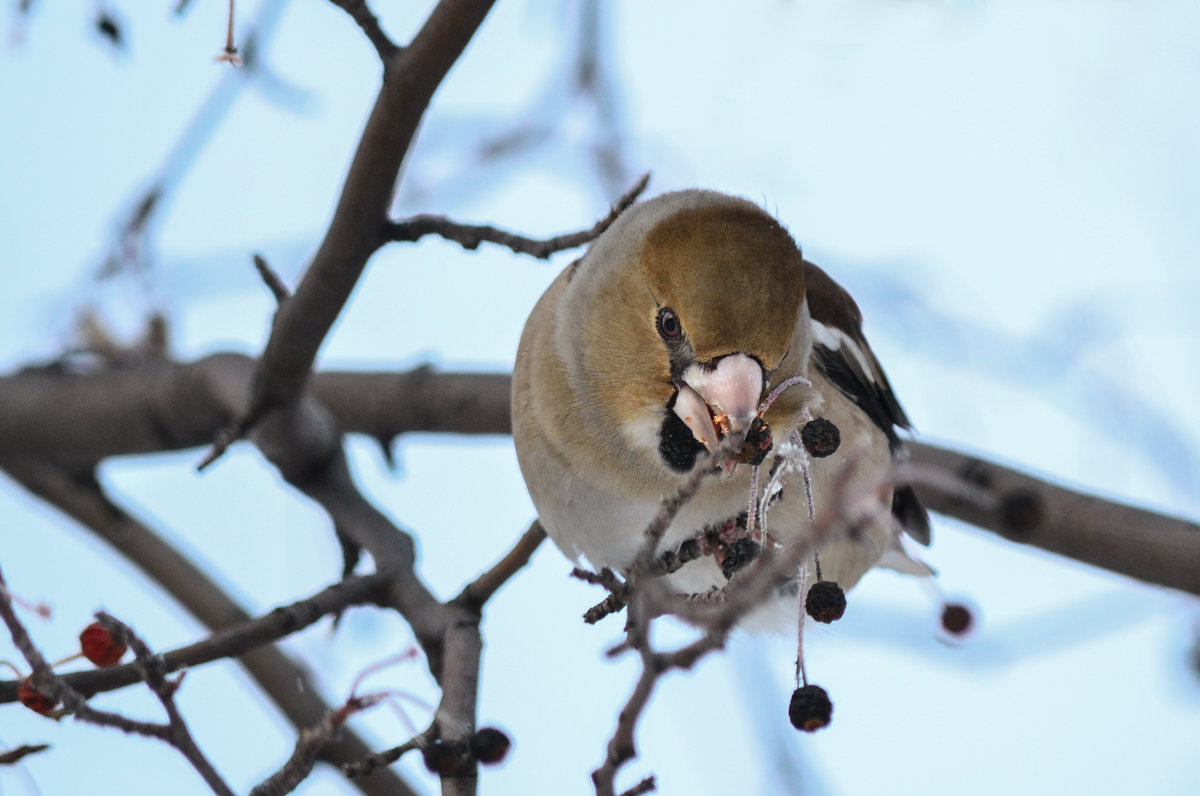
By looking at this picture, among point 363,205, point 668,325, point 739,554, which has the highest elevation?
point 363,205

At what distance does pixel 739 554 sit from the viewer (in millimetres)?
1883

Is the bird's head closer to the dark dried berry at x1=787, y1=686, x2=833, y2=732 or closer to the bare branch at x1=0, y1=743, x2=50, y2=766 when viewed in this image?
the dark dried berry at x1=787, y1=686, x2=833, y2=732

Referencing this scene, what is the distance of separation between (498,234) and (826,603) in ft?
3.36


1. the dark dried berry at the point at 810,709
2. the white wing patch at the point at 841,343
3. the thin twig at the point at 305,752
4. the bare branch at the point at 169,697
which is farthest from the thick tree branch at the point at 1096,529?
the bare branch at the point at 169,697

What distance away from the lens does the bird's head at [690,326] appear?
234cm

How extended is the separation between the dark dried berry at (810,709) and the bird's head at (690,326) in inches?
25.9

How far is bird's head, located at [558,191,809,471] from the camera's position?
92.2 inches

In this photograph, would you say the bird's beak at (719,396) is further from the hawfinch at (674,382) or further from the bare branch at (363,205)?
the bare branch at (363,205)

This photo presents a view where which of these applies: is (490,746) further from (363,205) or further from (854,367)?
(854,367)

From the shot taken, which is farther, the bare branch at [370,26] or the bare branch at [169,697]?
the bare branch at [370,26]

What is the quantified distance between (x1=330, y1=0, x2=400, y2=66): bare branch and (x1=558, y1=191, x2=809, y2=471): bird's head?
673mm

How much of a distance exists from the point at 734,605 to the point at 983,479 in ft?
7.99

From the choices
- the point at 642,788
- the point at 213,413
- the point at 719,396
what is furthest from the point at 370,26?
the point at 213,413

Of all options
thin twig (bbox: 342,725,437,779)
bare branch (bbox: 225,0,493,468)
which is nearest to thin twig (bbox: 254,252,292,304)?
bare branch (bbox: 225,0,493,468)
